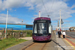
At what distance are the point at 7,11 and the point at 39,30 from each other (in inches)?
442

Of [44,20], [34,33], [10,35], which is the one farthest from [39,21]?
[10,35]

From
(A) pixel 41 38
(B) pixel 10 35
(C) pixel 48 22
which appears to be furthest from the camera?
(B) pixel 10 35

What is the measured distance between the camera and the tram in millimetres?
13245

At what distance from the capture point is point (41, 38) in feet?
43.1

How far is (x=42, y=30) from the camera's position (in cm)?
1367

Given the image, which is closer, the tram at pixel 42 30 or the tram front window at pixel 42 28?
the tram at pixel 42 30

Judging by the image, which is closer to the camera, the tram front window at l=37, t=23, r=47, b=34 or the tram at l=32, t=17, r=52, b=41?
the tram at l=32, t=17, r=52, b=41

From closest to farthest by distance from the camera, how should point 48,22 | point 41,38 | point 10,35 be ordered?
point 41,38 → point 48,22 → point 10,35

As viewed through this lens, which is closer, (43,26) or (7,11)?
(43,26)

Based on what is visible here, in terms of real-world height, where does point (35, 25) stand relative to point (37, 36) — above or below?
above

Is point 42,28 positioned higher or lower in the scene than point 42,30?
higher

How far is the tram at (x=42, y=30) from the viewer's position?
1325 centimetres

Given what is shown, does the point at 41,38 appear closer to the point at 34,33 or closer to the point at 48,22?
the point at 34,33

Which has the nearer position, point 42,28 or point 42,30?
point 42,30
